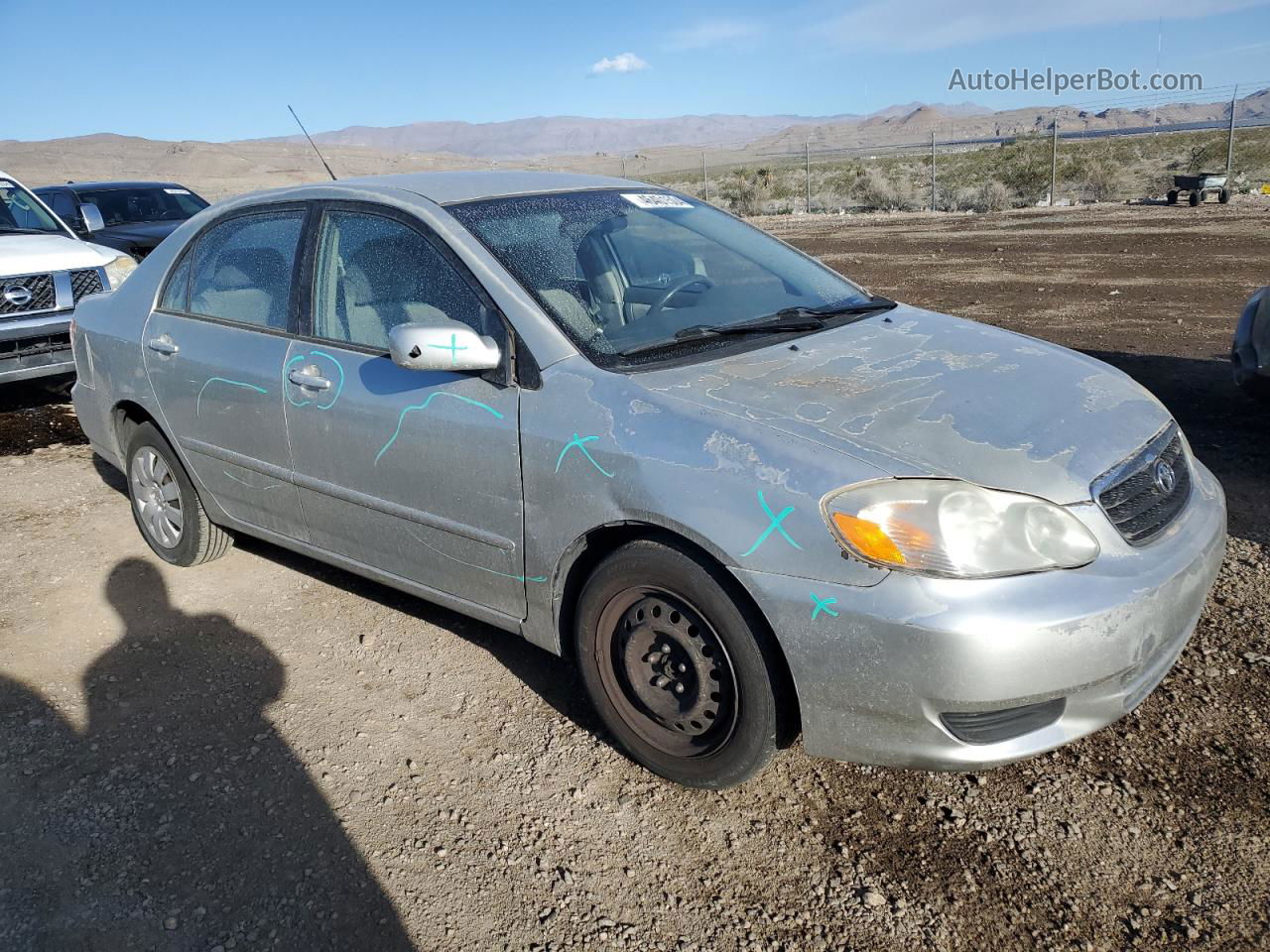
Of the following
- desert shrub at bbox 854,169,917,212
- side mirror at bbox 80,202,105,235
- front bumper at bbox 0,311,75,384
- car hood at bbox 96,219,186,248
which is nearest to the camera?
front bumper at bbox 0,311,75,384

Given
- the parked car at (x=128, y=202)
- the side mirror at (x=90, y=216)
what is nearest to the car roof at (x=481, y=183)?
the side mirror at (x=90, y=216)

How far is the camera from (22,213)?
867 centimetres

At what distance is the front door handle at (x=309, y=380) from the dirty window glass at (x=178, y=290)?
3.44ft

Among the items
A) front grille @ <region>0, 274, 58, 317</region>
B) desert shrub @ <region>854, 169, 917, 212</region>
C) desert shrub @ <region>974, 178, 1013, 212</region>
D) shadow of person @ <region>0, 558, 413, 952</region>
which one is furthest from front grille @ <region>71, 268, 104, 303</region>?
desert shrub @ <region>854, 169, 917, 212</region>

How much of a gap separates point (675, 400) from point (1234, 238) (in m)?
15.8

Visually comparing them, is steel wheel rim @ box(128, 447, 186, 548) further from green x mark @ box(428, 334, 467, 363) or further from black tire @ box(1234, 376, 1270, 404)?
black tire @ box(1234, 376, 1270, 404)

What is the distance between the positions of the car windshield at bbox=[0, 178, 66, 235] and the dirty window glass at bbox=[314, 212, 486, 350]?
21.0ft

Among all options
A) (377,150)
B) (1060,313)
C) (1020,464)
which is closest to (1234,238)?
(1060,313)

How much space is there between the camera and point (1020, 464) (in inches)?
98.6

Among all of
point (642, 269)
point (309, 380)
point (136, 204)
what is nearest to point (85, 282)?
point (309, 380)

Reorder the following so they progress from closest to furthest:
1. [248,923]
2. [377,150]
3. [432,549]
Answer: [248,923], [432,549], [377,150]

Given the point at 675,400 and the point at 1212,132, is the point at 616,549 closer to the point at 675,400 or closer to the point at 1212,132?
the point at 675,400

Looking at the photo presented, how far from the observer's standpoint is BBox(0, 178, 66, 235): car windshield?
27.8 feet

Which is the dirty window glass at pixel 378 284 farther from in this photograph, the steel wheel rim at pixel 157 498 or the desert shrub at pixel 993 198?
the desert shrub at pixel 993 198
